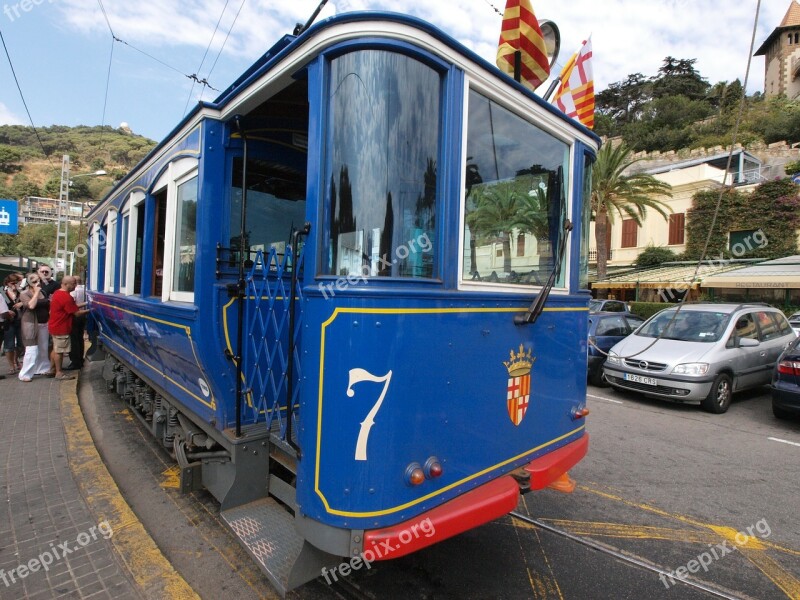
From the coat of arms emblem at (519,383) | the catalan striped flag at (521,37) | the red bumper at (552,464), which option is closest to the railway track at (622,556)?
the red bumper at (552,464)

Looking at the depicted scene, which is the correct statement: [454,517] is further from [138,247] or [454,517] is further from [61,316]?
[61,316]

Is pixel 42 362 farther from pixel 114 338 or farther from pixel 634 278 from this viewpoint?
pixel 634 278

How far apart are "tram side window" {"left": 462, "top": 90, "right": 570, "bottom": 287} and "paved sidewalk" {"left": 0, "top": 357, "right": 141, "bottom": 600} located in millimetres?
2810

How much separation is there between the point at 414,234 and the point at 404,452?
99cm

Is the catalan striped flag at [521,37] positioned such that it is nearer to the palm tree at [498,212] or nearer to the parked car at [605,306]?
the palm tree at [498,212]

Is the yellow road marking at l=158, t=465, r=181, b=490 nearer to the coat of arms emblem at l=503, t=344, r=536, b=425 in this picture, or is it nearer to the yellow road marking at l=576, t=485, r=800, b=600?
the coat of arms emblem at l=503, t=344, r=536, b=425

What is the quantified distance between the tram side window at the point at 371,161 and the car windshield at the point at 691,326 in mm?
7186

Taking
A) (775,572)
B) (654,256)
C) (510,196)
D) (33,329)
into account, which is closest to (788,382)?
(775,572)

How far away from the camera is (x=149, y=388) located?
5.06m

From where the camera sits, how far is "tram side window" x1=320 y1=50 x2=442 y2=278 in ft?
6.78

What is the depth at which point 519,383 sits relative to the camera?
271 centimetres

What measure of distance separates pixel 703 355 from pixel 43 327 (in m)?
11.1

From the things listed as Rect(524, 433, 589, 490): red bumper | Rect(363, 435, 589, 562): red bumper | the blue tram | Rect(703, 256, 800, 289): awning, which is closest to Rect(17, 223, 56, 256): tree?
Rect(703, 256, 800, 289): awning

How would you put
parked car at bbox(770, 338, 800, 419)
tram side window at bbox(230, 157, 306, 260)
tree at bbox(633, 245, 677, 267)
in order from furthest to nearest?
tree at bbox(633, 245, 677, 267) < parked car at bbox(770, 338, 800, 419) < tram side window at bbox(230, 157, 306, 260)
